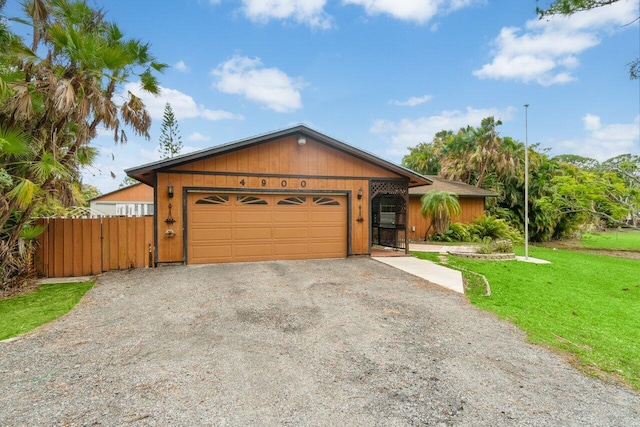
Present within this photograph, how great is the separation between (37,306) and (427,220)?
45.8 ft

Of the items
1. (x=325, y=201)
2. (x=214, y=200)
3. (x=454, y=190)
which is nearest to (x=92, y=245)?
(x=214, y=200)

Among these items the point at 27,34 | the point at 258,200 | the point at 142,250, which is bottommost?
the point at 142,250

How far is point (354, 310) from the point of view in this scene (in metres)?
4.68

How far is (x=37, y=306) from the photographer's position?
5.07 meters

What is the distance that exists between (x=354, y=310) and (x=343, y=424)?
2.53m

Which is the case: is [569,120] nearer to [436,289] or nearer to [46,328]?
[436,289]

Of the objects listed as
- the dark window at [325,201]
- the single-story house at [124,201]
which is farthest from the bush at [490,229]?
the single-story house at [124,201]

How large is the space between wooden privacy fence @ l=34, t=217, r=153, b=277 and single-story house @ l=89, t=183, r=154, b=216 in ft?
49.9

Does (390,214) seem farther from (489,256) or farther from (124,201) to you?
(124,201)

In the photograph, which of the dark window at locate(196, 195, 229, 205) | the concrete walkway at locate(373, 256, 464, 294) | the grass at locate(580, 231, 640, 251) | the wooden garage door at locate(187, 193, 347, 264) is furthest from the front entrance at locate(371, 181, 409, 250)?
the grass at locate(580, 231, 640, 251)

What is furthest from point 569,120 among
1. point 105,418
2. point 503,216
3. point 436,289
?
point 105,418

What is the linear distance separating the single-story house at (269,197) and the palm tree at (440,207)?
165 inches

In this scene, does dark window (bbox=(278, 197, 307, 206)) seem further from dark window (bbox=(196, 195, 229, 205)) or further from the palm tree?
the palm tree

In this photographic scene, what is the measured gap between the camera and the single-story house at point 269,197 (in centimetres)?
818
